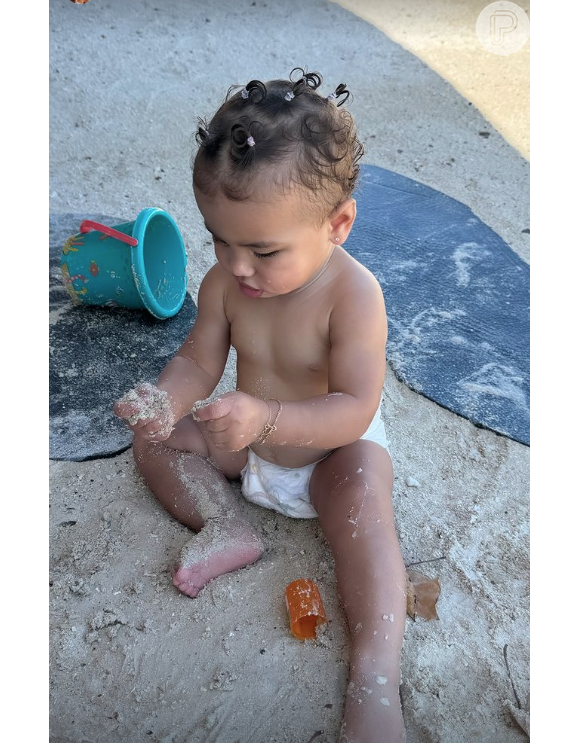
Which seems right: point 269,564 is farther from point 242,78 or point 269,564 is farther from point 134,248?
point 242,78

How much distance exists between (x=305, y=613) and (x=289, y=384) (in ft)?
1.39

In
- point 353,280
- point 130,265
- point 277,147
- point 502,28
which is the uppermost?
point 502,28

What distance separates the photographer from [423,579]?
143 centimetres

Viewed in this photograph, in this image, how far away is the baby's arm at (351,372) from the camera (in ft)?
4.25

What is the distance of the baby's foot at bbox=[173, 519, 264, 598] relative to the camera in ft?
4.49

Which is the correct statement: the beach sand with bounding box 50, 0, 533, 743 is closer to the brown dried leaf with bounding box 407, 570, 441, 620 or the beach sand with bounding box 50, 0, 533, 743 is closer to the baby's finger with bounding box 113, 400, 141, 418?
the brown dried leaf with bounding box 407, 570, 441, 620

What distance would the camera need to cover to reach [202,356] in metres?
1.50

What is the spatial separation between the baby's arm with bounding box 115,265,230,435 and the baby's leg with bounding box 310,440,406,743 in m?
0.28

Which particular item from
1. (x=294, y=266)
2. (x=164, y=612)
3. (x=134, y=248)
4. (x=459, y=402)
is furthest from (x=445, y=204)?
(x=164, y=612)

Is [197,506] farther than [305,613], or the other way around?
[197,506]

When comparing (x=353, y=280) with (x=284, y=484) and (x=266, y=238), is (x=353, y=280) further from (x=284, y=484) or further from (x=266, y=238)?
(x=284, y=484)

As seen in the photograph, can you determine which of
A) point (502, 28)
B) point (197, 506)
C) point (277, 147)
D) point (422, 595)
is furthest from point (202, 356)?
point (502, 28)

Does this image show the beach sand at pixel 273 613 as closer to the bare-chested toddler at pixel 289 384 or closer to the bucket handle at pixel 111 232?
the bare-chested toddler at pixel 289 384

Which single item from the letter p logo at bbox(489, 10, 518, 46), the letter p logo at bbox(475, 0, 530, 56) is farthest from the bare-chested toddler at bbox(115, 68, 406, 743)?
the letter p logo at bbox(489, 10, 518, 46)
